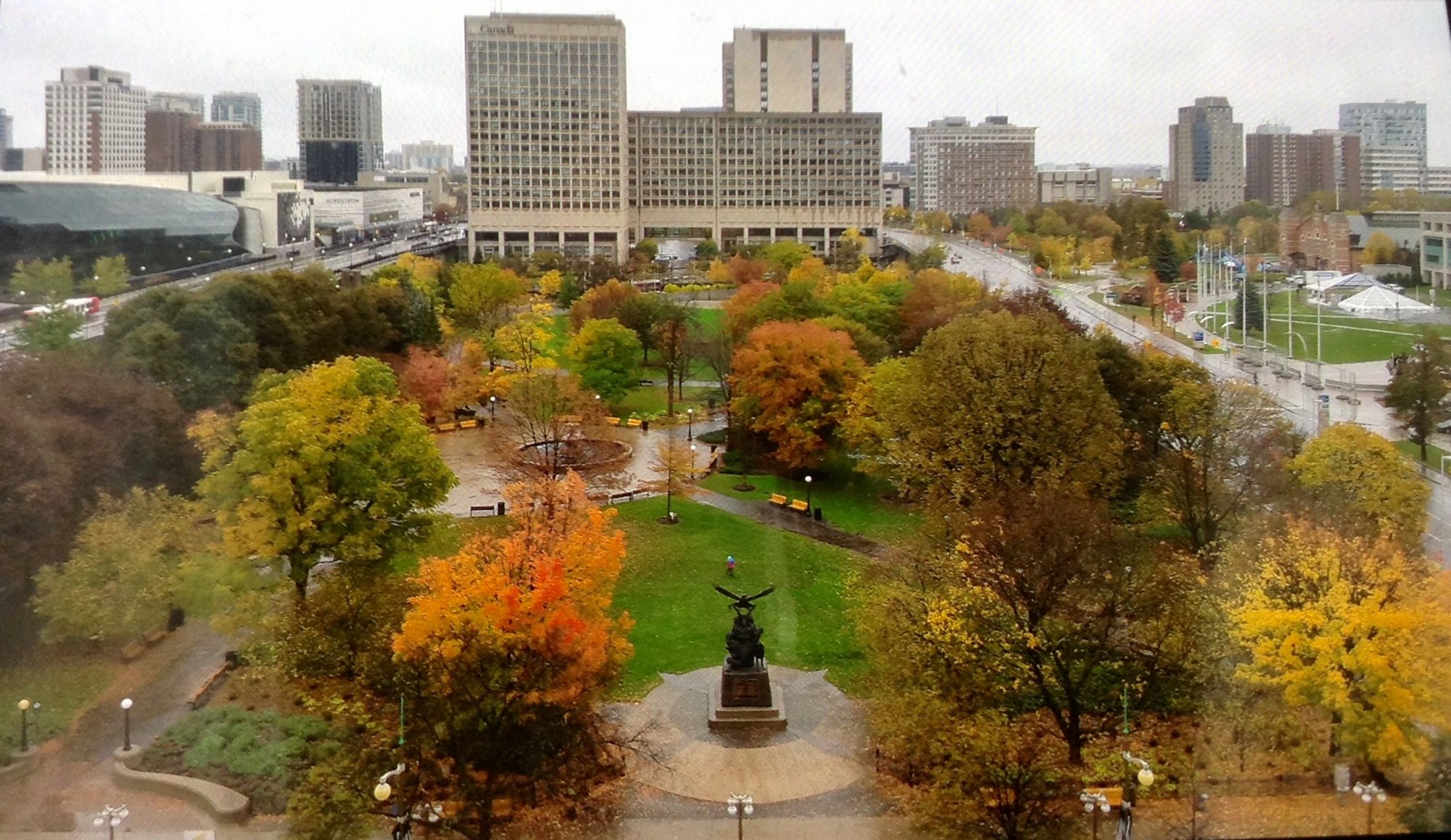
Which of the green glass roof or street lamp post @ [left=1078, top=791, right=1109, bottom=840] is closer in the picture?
street lamp post @ [left=1078, top=791, right=1109, bottom=840]

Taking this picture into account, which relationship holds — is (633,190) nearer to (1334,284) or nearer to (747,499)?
(747,499)

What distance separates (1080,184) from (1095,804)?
361cm

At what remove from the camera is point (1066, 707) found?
381 cm

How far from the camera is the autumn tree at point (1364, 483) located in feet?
13.0

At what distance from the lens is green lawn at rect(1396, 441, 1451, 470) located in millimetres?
4309

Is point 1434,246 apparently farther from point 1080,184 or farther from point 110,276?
point 110,276

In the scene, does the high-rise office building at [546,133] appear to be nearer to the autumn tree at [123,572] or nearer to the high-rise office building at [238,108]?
the high-rise office building at [238,108]

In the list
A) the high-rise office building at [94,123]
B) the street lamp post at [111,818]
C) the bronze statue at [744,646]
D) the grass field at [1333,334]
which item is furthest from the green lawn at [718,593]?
the high-rise office building at [94,123]

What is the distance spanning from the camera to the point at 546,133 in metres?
15.1

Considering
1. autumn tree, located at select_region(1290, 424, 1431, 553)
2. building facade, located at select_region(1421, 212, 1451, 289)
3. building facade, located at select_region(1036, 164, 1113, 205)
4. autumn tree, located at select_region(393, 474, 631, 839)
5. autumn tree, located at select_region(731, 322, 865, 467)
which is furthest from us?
autumn tree, located at select_region(731, 322, 865, 467)

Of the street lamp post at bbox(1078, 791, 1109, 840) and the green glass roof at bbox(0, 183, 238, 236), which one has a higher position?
the green glass roof at bbox(0, 183, 238, 236)

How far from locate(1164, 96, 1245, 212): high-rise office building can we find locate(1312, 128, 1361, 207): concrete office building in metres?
0.36

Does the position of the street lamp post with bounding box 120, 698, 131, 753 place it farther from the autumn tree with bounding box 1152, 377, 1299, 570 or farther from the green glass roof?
the autumn tree with bounding box 1152, 377, 1299, 570

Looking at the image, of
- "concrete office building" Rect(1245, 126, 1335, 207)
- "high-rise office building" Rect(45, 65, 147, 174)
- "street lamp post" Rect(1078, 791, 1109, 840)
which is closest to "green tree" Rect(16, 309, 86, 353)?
"high-rise office building" Rect(45, 65, 147, 174)
